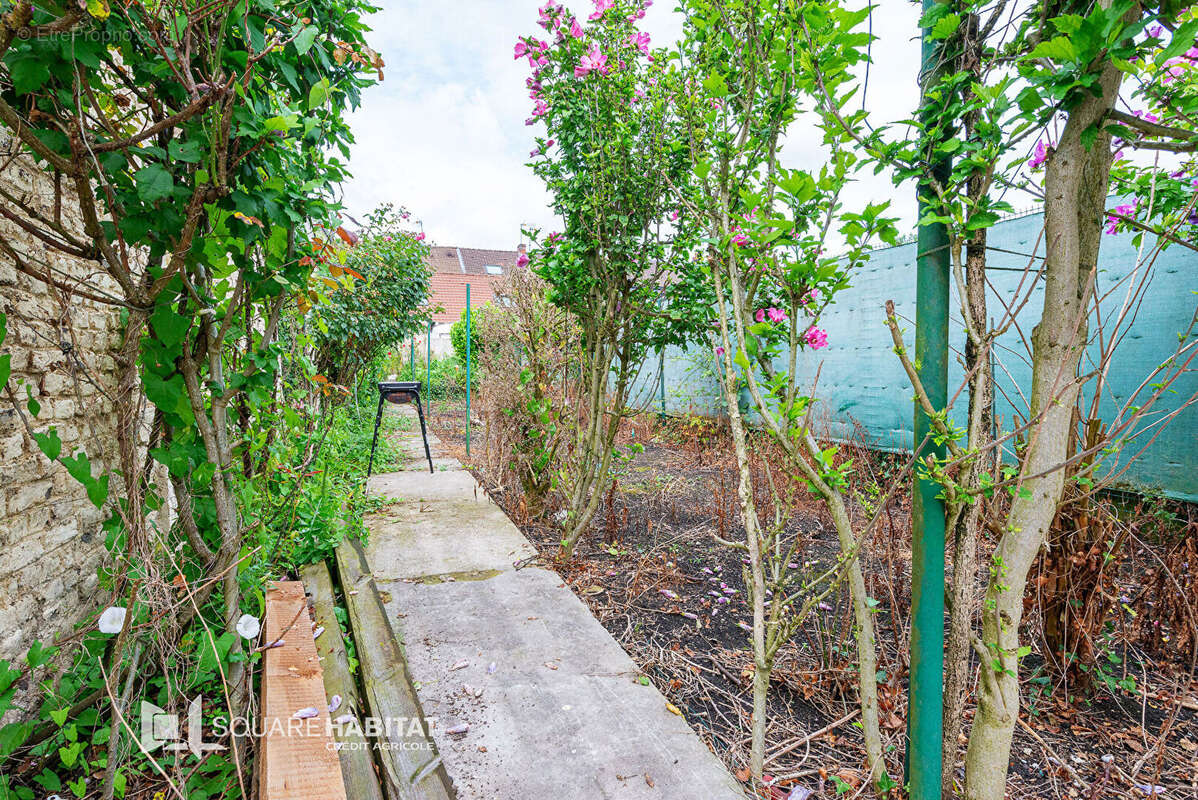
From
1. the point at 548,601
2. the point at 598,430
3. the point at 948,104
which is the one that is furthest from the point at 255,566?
the point at 948,104

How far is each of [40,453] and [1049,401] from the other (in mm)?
2643

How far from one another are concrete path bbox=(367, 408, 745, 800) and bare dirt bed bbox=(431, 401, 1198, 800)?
19 centimetres

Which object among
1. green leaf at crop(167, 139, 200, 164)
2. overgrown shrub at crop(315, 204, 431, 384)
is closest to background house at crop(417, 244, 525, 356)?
overgrown shrub at crop(315, 204, 431, 384)

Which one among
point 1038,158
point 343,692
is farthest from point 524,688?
point 1038,158

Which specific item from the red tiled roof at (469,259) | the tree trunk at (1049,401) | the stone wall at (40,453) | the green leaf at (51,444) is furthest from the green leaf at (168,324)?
the red tiled roof at (469,259)

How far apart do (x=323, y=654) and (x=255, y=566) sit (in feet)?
1.37

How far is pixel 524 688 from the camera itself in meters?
1.76

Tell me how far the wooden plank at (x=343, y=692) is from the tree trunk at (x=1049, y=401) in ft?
4.81

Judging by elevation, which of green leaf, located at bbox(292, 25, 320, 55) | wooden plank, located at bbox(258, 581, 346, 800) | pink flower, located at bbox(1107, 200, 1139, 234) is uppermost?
green leaf, located at bbox(292, 25, 320, 55)

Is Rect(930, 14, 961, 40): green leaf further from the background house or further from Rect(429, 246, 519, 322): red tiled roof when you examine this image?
Rect(429, 246, 519, 322): red tiled roof

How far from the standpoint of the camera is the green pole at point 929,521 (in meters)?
1.11

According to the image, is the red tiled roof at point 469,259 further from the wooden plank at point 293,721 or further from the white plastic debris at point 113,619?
the white plastic debris at point 113,619

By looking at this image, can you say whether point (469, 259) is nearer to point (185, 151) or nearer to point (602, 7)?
point (602, 7)

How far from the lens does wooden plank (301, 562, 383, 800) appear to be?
55.5 inches
